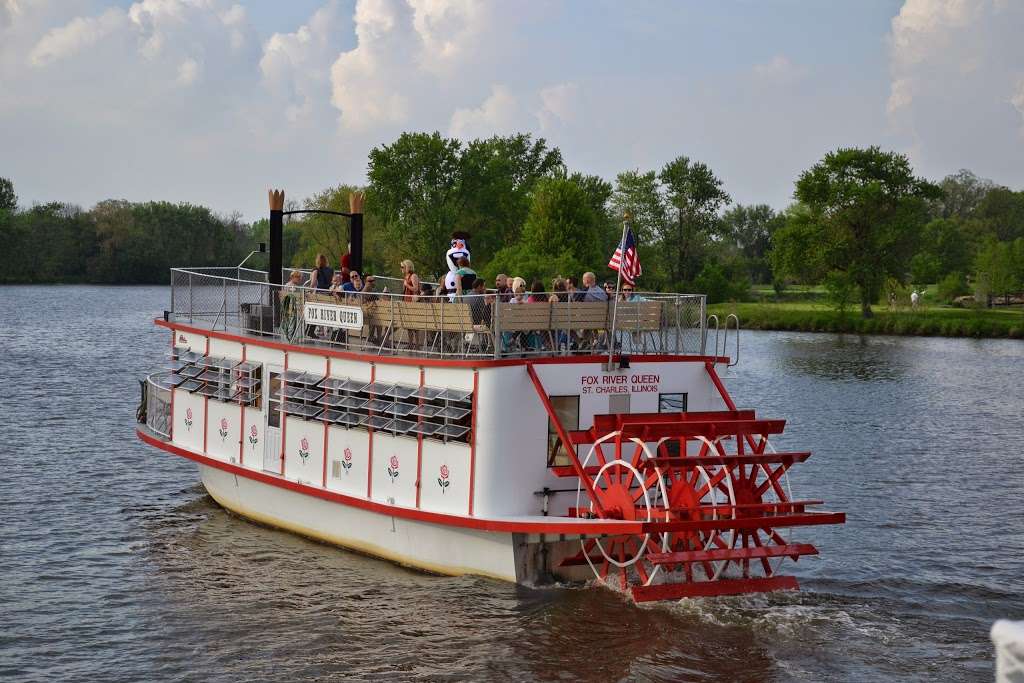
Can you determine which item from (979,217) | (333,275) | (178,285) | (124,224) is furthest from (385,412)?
(979,217)

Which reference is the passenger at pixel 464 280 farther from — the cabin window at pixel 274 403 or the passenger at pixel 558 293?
the cabin window at pixel 274 403

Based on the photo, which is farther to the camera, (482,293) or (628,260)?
(482,293)

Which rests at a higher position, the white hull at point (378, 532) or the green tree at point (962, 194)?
the green tree at point (962, 194)

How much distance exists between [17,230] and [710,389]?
126 metres

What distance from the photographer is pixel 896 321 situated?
77938mm

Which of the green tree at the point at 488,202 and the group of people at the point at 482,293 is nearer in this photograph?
the group of people at the point at 482,293

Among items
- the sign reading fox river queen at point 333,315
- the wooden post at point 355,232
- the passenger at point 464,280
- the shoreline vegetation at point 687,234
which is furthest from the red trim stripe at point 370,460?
the shoreline vegetation at point 687,234

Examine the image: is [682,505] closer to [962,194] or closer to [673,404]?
[673,404]

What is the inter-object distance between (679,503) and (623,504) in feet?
5.08

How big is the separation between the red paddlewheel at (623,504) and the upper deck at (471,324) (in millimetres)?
1600

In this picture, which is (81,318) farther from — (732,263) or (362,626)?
(362,626)

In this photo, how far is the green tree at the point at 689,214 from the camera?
10269cm

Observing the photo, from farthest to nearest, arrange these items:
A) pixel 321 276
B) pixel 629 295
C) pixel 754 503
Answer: pixel 321 276 → pixel 629 295 → pixel 754 503

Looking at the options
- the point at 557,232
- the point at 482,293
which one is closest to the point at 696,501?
the point at 482,293
